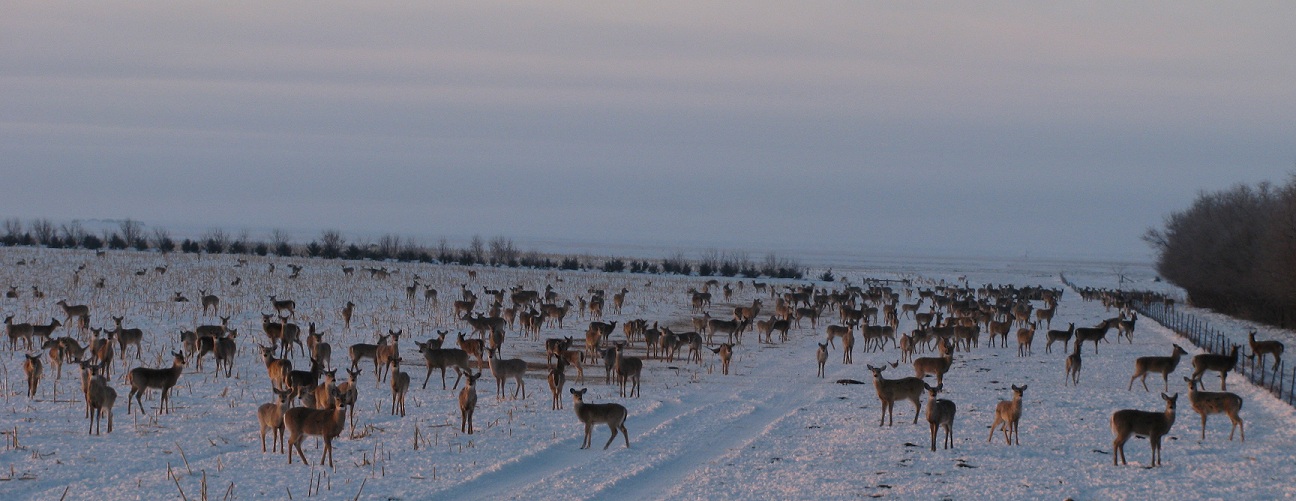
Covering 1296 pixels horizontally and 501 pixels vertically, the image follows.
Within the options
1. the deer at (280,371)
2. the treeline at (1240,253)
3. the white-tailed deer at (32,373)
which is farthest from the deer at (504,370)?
the treeline at (1240,253)

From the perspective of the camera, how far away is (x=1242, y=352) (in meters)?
29.8

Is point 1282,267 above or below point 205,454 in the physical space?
above

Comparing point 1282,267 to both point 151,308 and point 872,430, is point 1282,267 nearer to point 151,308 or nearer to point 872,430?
point 872,430

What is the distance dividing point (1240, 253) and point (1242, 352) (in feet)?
102

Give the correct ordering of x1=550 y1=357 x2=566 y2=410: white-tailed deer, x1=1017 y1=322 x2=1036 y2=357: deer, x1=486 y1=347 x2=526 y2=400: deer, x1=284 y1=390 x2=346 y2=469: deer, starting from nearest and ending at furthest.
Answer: x1=284 y1=390 x2=346 y2=469: deer → x1=550 y1=357 x2=566 y2=410: white-tailed deer → x1=486 y1=347 x2=526 y2=400: deer → x1=1017 y1=322 x2=1036 y2=357: deer

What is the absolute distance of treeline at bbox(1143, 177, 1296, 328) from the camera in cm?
4319

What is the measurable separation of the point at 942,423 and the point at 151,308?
78.6 ft

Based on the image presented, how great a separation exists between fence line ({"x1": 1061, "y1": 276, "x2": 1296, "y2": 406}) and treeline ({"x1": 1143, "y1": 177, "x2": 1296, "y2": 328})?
11.0 ft

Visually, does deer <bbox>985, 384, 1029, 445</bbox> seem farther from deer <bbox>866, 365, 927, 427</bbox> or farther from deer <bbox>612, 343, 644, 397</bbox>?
deer <bbox>612, 343, 644, 397</bbox>

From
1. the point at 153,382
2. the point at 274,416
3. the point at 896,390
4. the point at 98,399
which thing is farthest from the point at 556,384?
the point at 98,399

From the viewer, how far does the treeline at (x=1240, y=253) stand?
43188 millimetres

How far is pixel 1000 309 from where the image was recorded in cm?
4075

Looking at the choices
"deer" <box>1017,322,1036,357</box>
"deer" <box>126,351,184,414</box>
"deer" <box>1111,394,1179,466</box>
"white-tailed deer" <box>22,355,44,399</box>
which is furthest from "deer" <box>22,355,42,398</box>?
"deer" <box>1017,322,1036,357</box>

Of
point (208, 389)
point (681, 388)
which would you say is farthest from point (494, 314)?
point (208, 389)
